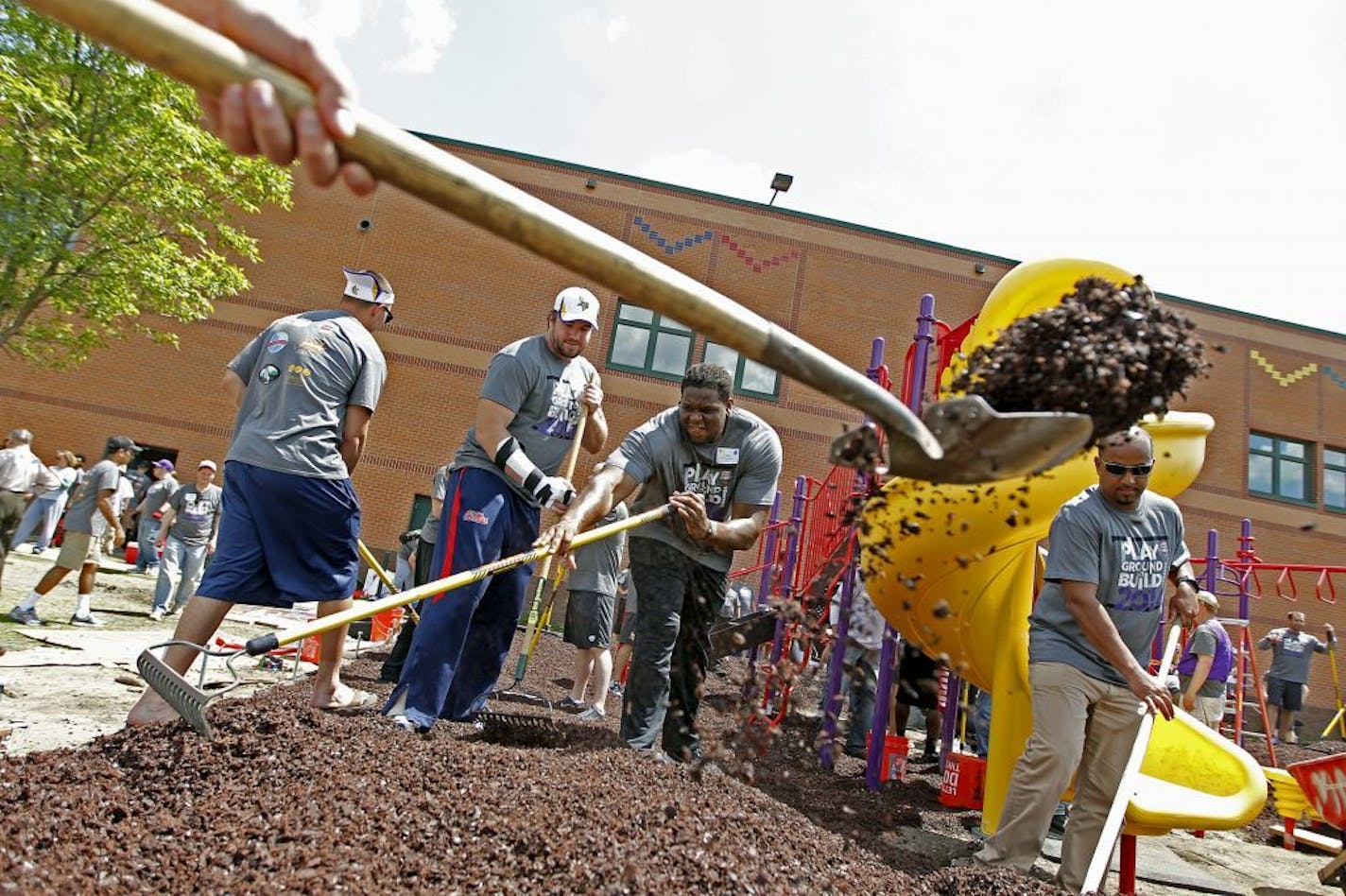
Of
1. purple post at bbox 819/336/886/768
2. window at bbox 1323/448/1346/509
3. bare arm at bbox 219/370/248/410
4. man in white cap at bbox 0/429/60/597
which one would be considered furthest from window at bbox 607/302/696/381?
window at bbox 1323/448/1346/509

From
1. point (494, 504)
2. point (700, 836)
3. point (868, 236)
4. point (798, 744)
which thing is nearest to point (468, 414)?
point (868, 236)

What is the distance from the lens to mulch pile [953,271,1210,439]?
2.03 m

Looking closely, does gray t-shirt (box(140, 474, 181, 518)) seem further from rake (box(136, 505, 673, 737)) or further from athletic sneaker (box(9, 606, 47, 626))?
rake (box(136, 505, 673, 737))

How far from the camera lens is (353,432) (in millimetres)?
3564

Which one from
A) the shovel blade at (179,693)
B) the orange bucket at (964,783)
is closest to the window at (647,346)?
the orange bucket at (964,783)

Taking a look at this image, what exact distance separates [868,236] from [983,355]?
788 inches

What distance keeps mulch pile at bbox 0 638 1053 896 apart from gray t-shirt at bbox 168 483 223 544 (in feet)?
21.1

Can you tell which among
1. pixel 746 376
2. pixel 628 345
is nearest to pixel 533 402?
pixel 628 345

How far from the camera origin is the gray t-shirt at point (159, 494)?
1094 cm

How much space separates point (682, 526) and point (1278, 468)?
24.0 metres

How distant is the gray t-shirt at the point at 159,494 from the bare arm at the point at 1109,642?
11.2 meters

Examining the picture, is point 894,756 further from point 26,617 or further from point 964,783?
point 26,617

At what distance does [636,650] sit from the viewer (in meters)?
3.54

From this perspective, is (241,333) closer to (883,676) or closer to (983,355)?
(883,676)
